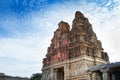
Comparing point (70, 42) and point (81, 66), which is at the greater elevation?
point (70, 42)

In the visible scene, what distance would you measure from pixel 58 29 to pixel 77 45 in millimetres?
6795

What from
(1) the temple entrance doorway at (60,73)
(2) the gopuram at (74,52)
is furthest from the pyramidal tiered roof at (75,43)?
(1) the temple entrance doorway at (60,73)

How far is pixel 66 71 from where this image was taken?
33.8 m

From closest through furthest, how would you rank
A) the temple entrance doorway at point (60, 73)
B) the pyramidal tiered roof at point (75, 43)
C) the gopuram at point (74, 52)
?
the gopuram at point (74, 52) < the pyramidal tiered roof at point (75, 43) < the temple entrance doorway at point (60, 73)

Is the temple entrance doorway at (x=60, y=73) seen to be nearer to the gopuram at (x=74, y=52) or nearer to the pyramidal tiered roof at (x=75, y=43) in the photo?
the gopuram at (x=74, y=52)

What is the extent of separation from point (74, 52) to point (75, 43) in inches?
59.3

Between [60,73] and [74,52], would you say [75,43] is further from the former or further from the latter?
[60,73]

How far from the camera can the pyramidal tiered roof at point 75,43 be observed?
109 feet


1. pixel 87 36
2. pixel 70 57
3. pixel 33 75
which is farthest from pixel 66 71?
pixel 33 75

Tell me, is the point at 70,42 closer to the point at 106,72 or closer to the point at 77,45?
the point at 77,45

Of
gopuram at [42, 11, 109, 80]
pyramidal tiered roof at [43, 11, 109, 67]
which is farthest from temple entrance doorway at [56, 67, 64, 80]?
pyramidal tiered roof at [43, 11, 109, 67]

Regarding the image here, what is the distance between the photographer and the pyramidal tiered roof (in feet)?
109

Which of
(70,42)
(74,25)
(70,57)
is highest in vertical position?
(74,25)

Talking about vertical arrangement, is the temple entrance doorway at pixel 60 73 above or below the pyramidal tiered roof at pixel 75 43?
below
